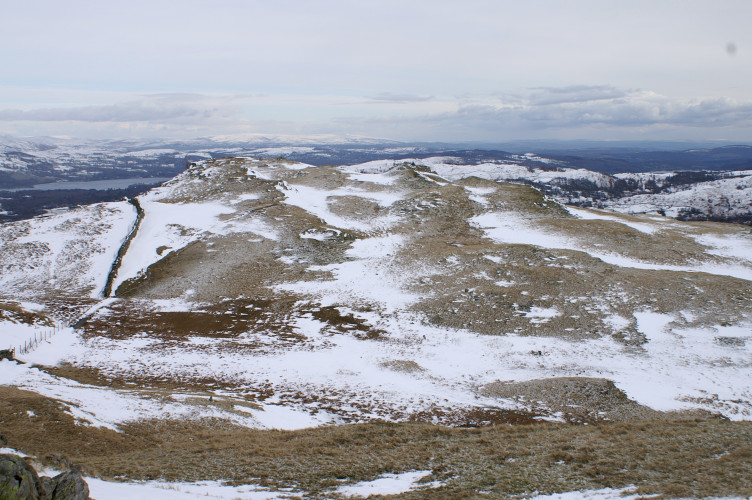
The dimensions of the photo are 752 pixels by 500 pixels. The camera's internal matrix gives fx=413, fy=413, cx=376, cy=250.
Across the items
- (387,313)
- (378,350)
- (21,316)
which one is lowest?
(378,350)

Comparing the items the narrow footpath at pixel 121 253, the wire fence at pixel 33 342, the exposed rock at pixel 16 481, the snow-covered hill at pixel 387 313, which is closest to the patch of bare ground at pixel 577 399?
the snow-covered hill at pixel 387 313

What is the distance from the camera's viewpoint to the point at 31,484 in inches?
345

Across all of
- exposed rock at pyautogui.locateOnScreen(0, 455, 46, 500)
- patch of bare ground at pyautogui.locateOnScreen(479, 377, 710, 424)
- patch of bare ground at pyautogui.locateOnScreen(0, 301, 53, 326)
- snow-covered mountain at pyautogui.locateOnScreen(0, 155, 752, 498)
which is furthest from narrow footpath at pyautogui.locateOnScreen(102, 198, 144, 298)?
patch of bare ground at pyautogui.locateOnScreen(479, 377, 710, 424)

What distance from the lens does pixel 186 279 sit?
135 ft

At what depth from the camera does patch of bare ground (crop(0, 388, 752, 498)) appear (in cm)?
1130

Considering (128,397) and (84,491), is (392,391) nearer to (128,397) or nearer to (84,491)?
(128,397)

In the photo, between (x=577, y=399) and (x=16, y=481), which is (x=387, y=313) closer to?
(x=577, y=399)

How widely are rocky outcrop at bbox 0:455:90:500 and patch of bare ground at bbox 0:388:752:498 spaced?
3374 millimetres

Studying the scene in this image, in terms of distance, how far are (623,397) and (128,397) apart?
2487cm

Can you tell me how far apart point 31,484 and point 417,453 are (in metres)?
10.9

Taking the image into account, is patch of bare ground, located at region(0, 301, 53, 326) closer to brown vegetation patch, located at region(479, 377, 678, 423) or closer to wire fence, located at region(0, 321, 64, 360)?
wire fence, located at region(0, 321, 64, 360)

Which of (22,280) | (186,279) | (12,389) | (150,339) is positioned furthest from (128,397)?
(22,280)

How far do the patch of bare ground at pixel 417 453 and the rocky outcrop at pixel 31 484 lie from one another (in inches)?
133

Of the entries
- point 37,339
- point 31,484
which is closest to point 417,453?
point 31,484
